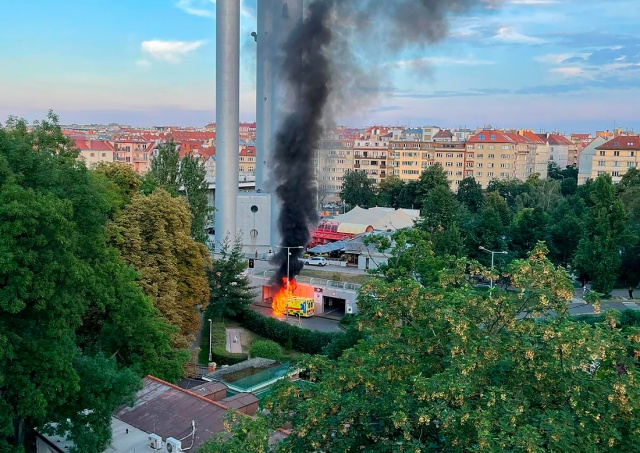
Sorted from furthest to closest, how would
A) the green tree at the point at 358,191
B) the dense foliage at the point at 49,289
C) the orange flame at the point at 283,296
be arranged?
the green tree at the point at 358,191 < the orange flame at the point at 283,296 < the dense foliage at the point at 49,289

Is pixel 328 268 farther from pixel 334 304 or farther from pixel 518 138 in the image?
pixel 518 138

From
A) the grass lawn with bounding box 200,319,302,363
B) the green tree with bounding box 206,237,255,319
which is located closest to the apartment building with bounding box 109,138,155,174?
the grass lawn with bounding box 200,319,302,363

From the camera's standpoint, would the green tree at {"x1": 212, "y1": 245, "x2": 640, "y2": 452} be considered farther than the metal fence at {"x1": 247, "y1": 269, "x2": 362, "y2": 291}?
No

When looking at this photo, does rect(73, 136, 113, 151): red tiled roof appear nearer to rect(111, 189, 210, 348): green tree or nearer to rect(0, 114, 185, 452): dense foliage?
rect(111, 189, 210, 348): green tree

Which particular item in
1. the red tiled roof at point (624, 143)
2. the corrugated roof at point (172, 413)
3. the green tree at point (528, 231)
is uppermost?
the red tiled roof at point (624, 143)

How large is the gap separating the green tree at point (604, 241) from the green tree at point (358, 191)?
36896mm

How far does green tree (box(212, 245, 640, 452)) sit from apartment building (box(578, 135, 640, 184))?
6581 centimetres

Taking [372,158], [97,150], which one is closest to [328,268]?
[372,158]

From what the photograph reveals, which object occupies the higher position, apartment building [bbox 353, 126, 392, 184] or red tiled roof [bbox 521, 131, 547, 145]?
red tiled roof [bbox 521, 131, 547, 145]

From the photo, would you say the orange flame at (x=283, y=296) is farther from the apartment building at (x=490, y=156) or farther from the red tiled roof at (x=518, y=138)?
the red tiled roof at (x=518, y=138)

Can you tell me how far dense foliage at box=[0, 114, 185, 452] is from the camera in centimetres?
1172

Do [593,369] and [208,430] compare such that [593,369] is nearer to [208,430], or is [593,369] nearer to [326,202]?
[208,430]

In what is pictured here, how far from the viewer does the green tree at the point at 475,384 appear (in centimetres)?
712

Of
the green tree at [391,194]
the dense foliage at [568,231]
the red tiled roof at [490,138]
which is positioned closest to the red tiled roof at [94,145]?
the green tree at [391,194]
